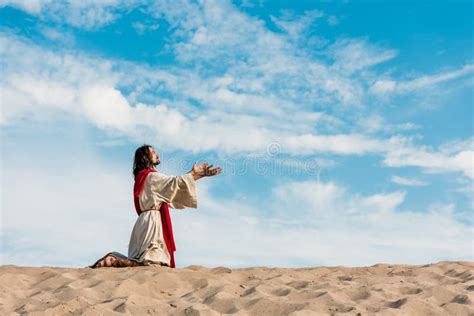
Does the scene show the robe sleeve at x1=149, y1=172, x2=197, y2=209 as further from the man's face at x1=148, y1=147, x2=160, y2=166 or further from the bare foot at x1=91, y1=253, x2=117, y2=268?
the bare foot at x1=91, y1=253, x2=117, y2=268

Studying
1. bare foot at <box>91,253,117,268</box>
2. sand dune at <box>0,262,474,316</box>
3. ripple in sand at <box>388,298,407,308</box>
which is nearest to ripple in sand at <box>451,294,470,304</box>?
sand dune at <box>0,262,474,316</box>

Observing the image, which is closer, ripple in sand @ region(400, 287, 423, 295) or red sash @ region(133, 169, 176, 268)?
ripple in sand @ region(400, 287, 423, 295)

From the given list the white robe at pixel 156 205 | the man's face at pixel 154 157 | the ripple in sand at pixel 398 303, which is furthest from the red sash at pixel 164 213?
the ripple in sand at pixel 398 303

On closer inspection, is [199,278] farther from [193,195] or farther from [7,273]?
[7,273]

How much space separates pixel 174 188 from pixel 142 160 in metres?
0.69

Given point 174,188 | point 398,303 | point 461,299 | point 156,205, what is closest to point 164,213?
point 156,205

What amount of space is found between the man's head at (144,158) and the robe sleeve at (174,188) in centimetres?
27

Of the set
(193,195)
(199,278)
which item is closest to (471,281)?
(199,278)

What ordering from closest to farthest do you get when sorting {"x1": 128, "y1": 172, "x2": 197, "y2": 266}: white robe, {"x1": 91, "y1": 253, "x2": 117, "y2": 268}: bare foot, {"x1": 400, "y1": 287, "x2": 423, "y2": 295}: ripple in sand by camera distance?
{"x1": 400, "y1": 287, "x2": 423, "y2": 295}: ripple in sand, {"x1": 91, "y1": 253, "x2": 117, "y2": 268}: bare foot, {"x1": 128, "y1": 172, "x2": 197, "y2": 266}: white robe

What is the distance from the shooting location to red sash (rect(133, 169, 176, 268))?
26.8ft

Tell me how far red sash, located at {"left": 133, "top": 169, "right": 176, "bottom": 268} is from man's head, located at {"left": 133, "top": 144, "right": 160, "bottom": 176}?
11cm

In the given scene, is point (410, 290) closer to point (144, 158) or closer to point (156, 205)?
point (156, 205)

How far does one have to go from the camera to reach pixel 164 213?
829 centimetres

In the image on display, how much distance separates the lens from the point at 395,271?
7926 millimetres
